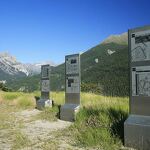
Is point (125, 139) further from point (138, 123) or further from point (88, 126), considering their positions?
point (88, 126)

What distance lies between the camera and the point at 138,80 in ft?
24.4

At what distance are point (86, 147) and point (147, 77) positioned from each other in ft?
7.52

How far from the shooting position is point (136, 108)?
7.38 metres

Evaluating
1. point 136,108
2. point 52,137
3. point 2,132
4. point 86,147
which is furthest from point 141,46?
point 2,132

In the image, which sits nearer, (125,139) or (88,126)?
(125,139)

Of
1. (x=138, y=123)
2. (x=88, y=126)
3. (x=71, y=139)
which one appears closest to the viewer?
(x=138, y=123)

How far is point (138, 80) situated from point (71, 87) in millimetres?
4977

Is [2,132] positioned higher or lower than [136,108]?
lower

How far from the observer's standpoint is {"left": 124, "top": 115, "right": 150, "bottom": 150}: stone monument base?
6.56m

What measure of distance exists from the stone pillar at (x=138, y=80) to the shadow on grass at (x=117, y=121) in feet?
1.76

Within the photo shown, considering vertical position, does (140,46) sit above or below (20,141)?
above

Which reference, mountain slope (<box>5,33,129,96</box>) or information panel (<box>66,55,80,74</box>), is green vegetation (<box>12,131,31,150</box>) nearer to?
information panel (<box>66,55,80,74</box>)

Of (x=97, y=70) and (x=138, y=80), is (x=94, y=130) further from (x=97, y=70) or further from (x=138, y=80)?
(x=97, y=70)

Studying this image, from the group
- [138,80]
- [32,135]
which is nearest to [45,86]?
[32,135]
